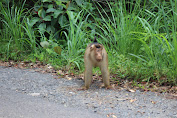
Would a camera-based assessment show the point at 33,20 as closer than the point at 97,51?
No

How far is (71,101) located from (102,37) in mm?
2513

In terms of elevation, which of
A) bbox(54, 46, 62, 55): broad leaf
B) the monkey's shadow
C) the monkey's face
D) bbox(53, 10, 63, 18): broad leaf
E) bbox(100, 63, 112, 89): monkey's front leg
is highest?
bbox(53, 10, 63, 18): broad leaf

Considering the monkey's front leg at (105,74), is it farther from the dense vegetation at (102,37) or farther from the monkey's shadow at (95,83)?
the dense vegetation at (102,37)

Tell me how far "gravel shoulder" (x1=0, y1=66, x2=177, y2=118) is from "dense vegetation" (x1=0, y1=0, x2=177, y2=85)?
0.75 m

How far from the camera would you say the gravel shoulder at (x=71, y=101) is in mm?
4055

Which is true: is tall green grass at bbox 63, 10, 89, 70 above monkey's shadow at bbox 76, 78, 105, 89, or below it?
above

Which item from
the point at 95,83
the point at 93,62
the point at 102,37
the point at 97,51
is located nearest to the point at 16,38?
the point at 102,37

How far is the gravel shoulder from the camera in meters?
4.05

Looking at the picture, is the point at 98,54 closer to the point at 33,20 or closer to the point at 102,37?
the point at 102,37

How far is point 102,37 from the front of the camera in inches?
265

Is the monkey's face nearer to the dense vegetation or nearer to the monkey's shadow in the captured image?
the monkey's shadow

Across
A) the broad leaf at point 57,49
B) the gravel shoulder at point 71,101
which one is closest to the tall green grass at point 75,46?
the broad leaf at point 57,49

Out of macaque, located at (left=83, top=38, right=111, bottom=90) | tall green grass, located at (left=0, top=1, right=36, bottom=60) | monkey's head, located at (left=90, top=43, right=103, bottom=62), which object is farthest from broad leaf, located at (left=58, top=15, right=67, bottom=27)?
monkey's head, located at (left=90, top=43, right=103, bottom=62)

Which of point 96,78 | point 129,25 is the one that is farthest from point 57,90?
point 129,25
